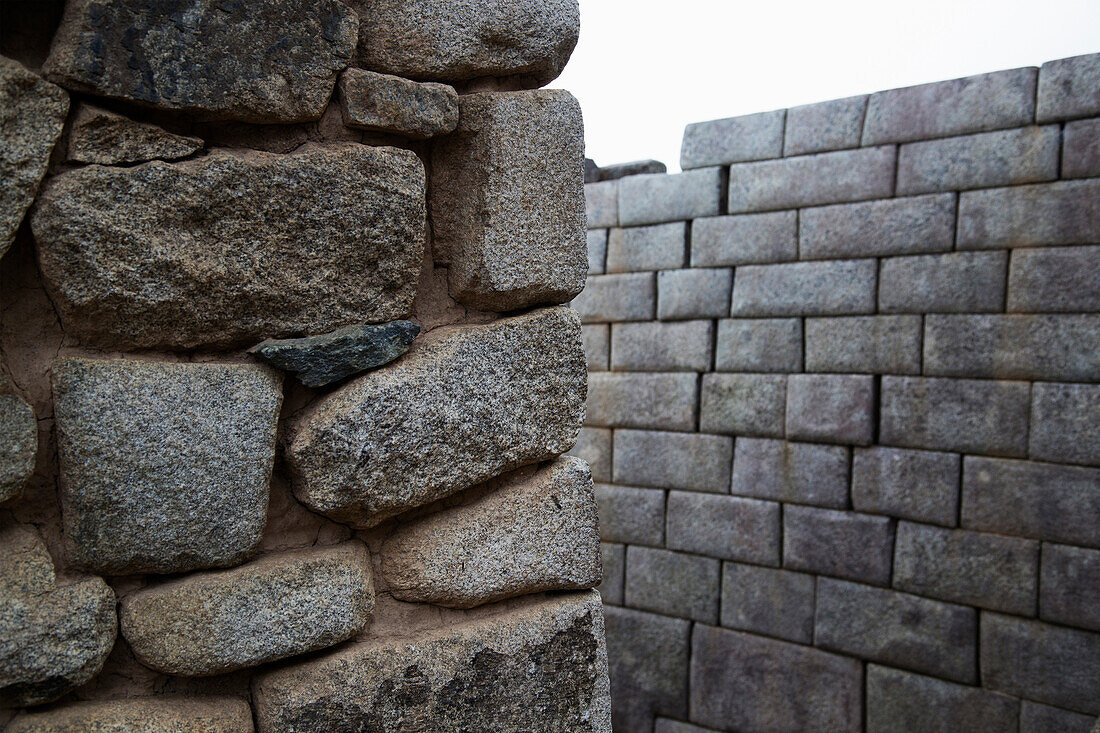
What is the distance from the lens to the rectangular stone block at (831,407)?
175 inches

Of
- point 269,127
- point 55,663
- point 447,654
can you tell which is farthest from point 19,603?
point 269,127

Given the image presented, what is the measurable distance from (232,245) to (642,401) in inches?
164

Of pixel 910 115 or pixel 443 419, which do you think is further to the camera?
pixel 910 115

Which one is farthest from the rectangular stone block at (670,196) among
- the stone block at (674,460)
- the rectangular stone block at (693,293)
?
the stone block at (674,460)

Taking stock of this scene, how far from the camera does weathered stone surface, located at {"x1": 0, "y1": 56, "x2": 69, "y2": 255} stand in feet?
3.42

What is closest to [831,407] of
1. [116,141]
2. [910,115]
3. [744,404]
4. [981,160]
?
[744,404]

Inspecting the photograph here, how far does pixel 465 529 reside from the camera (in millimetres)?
1437

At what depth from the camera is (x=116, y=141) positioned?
1130 mm

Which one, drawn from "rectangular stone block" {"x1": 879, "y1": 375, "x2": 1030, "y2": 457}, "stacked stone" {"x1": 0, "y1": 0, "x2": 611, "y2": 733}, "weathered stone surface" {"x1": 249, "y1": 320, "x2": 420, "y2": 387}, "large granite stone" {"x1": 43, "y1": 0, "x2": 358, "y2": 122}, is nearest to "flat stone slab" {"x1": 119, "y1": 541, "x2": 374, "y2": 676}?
"stacked stone" {"x1": 0, "y1": 0, "x2": 611, "y2": 733}

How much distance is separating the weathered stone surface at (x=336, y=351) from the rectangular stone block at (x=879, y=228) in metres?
3.62

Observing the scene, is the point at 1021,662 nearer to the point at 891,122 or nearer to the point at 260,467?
the point at 891,122

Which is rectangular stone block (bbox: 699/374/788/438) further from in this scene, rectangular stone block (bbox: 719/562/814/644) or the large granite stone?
the large granite stone

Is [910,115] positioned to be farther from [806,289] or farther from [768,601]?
[768,601]

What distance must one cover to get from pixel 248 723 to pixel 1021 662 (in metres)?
3.89
